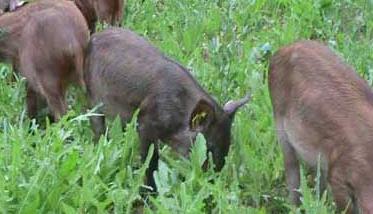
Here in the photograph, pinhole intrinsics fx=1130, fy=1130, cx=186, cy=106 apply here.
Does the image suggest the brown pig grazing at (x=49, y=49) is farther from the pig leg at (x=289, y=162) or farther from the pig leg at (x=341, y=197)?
the pig leg at (x=341, y=197)

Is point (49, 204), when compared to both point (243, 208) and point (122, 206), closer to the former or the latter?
point (122, 206)

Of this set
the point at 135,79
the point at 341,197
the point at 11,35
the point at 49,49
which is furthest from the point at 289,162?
the point at 11,35

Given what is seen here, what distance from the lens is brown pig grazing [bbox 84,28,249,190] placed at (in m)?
7.36

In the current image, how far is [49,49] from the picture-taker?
328 inches

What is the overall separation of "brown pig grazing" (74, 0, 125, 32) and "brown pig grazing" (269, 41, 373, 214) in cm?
316

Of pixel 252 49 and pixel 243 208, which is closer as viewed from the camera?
pixel 243 208

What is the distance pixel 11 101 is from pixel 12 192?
2138 millimetres

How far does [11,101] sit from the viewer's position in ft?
29.0

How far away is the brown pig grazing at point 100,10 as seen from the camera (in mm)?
10352

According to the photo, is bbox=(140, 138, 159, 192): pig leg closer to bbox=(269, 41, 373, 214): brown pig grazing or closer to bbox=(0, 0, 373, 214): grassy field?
bbox=(0, 0, 373, 214): grassy field

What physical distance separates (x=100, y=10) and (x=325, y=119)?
13.1 ft

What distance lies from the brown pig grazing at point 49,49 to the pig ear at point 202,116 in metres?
1.38

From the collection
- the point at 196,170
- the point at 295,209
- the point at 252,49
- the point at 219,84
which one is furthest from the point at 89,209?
the point at 252,49

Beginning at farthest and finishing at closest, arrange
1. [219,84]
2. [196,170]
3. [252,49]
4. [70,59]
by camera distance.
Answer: [252,49] → [219,84] → [70,59] → [196,170]
